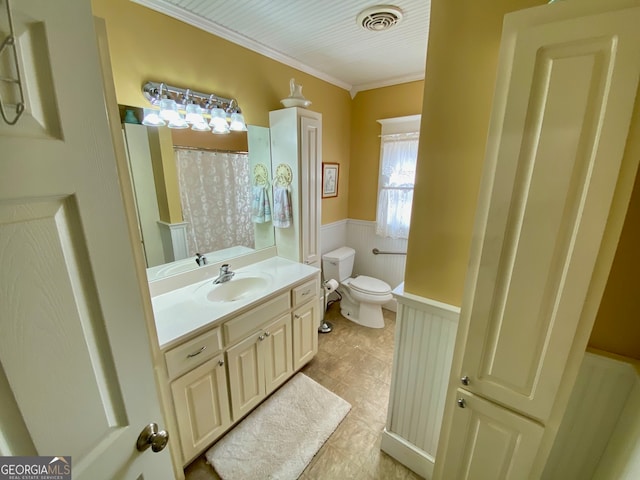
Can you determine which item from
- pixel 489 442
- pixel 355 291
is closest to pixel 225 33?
pixel 355 291

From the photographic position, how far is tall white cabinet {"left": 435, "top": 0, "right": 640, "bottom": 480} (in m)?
0.62

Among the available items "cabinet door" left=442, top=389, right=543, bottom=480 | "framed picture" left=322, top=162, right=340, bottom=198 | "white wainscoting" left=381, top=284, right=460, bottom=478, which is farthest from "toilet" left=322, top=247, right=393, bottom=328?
"cabinet door" left=442, top=389, right=543, bottom=480

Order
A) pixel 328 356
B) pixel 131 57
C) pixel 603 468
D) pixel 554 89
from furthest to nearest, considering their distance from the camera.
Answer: pixel 328 356 < pixel 131 57 < pixel 603 468 < pixel 554 89

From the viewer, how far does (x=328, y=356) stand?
227 centimetres

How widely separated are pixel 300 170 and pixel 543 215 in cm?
158

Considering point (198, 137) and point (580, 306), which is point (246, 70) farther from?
point (580, 306)

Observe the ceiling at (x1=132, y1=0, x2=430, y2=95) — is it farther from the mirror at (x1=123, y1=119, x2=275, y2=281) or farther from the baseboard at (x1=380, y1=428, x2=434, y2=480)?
the baseboard at (x1=380, y1=428, x2=434, y2=480)

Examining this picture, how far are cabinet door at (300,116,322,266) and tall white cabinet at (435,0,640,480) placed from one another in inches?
56.5

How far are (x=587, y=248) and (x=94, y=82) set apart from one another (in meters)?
1.20

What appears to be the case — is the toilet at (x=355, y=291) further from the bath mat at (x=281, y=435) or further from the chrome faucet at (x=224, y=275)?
the chrome faucet at (x=224, y=275)

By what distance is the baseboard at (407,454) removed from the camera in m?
1.35

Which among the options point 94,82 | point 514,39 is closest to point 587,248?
point 514,39

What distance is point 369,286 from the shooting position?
105 inches

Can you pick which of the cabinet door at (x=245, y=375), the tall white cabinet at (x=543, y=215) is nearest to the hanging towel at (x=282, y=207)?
the cabinet door at (x=245, y=375)
